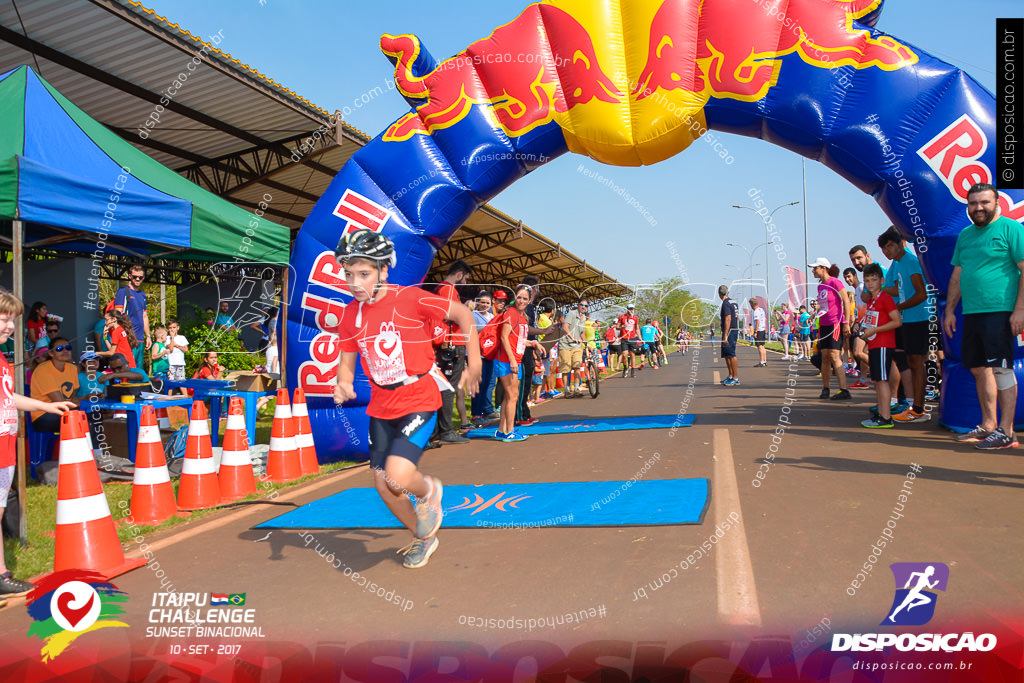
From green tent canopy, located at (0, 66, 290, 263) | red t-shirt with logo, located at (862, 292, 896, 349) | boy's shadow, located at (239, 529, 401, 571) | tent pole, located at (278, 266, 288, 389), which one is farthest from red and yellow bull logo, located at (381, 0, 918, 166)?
boy's shadow, located at (239, 529, 401, 571)

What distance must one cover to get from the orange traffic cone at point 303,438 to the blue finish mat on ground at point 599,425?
2.51m

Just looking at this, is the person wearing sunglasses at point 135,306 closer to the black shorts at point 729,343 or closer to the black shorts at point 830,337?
the black shorts at point 830,337

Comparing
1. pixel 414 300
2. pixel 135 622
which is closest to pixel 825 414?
pixel 414 300

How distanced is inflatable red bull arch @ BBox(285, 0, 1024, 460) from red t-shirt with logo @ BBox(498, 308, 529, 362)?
52.6 inches

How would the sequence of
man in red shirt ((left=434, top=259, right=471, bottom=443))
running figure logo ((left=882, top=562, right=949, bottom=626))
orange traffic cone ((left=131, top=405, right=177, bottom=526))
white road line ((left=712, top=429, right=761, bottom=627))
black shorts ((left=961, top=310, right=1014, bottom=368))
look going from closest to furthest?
1. running figure logo ((left=882, top=562, right=949, bottom=626))
2. white road line ((left=712, top=429, right=761, bottom=627))
3. orange traffic cone ((left=131, top=405, right=177, bottom=526))
4. black shorts ((left=961, top=310, right=1014, bottom=368))
5. man in red shirt ((left=434, top=259, right=471, bottom=443))

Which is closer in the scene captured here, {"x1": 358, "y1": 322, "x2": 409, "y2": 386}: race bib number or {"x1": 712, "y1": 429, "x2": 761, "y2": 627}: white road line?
{"x1": 712, "y1": 429, "x2": 761, "y2": 627}: white road line

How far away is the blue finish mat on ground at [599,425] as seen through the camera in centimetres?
908

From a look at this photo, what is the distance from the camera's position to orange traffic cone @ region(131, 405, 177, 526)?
5.20m


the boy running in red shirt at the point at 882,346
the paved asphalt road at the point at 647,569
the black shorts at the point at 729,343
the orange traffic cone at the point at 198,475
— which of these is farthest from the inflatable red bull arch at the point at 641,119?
the black shorts at the point at 729,343

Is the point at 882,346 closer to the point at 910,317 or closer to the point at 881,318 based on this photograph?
the point at 881,318

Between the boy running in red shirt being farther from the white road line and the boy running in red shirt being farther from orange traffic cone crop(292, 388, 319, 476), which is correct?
orange traffic cone crop(292, 388, 319, 476)

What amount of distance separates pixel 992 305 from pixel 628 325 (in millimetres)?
15091

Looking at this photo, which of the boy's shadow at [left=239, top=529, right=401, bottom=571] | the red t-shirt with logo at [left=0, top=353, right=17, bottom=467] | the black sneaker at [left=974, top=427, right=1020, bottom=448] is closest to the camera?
the red t-shirt with logo at [left=0, top=353, right=17, bottom=467]

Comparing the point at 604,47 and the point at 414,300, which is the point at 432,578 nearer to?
the point at 414,300
